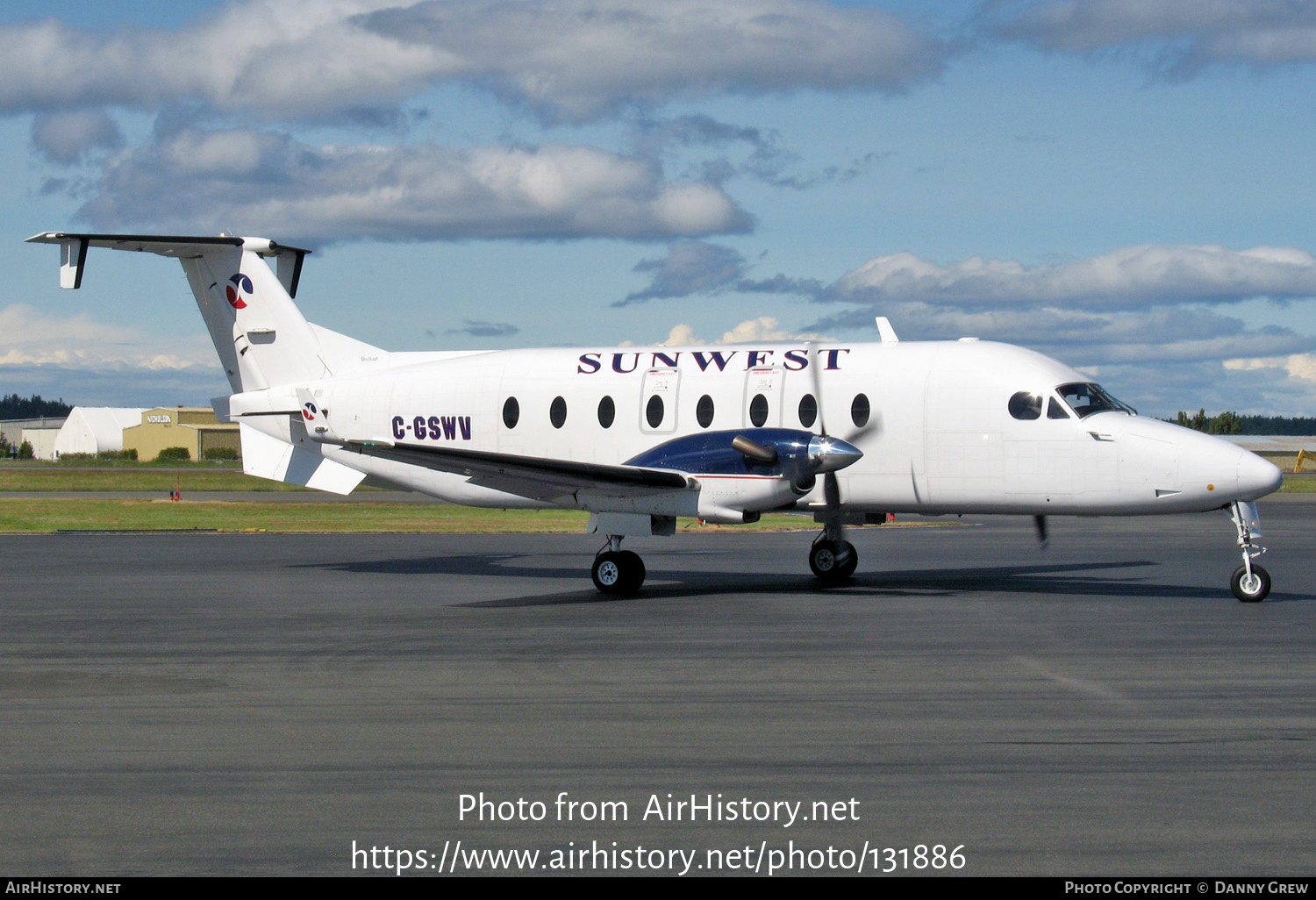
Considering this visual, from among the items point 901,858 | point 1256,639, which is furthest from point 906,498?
point 901,858

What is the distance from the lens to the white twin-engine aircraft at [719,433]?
16828 mm

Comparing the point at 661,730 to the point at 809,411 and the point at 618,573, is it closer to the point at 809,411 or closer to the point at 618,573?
the point at 618,573

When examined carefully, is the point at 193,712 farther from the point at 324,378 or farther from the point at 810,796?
the point at 324,378

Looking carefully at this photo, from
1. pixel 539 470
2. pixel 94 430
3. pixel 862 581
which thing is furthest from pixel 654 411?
pixel 94 430

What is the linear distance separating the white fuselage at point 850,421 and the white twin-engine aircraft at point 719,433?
0.03 meters

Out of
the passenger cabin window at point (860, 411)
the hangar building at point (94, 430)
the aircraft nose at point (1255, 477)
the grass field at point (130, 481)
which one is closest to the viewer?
the aircraft nose at point (1255, 477)

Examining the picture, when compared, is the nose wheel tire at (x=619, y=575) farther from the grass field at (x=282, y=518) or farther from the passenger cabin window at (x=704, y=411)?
the grass field at (x=282, y=518)

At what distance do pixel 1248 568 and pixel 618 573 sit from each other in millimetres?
8701

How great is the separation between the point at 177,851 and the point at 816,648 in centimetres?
774

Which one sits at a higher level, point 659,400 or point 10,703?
point 659,400

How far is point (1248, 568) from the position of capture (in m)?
16.3

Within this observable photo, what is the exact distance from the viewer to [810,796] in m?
6.84

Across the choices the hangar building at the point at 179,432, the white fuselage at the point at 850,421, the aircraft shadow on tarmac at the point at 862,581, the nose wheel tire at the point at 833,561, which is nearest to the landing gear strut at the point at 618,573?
the aircraft shadow on tarmac at the point at 862,581
